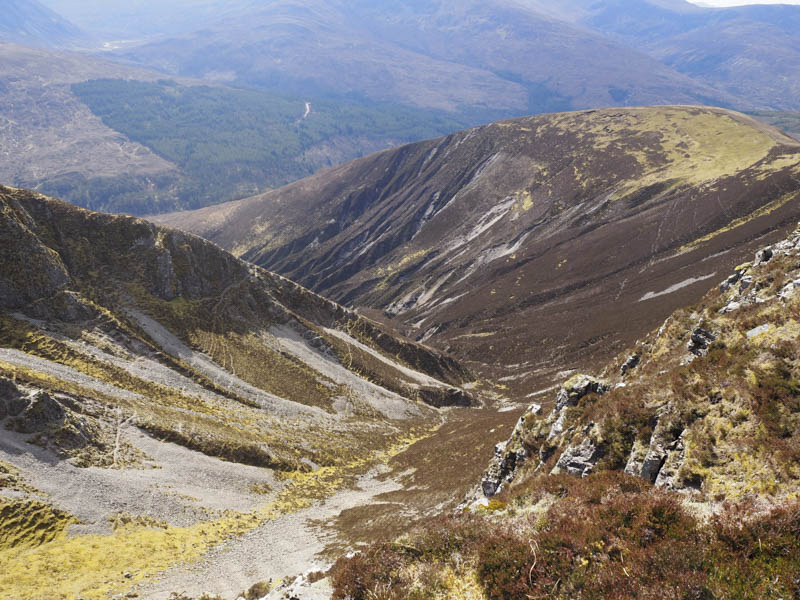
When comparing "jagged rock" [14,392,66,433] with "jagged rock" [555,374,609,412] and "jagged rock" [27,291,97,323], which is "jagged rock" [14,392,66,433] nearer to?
"jagged rock" [27,291,97,323]

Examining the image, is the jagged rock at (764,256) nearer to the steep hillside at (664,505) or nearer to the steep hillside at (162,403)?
the steep hillside at (664,505)

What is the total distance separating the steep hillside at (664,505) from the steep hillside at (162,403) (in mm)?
16975

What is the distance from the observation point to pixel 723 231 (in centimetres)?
11312

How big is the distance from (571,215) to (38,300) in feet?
530

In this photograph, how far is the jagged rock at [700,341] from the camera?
20955 millimetres

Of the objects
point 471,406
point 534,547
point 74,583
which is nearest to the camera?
point 534,547

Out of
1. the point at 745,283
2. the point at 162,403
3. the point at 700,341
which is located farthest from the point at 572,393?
the point at 162,403

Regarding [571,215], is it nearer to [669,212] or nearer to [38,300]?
[669,212]

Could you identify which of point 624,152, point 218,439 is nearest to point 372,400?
point 218,439

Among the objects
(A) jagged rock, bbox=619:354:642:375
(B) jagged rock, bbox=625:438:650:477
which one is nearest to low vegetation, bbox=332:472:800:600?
(B) jagged rock, bbox=625:438:650:477

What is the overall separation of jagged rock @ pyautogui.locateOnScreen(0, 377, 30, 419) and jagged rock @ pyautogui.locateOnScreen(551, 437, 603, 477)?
123 feet

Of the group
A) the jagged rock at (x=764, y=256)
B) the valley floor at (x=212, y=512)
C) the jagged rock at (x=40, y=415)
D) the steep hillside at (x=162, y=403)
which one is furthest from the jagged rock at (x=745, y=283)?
the jagged rock at (x=40, y=415)

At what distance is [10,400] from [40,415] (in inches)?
93.9

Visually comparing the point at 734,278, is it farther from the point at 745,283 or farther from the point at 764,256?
the point at 745,283
